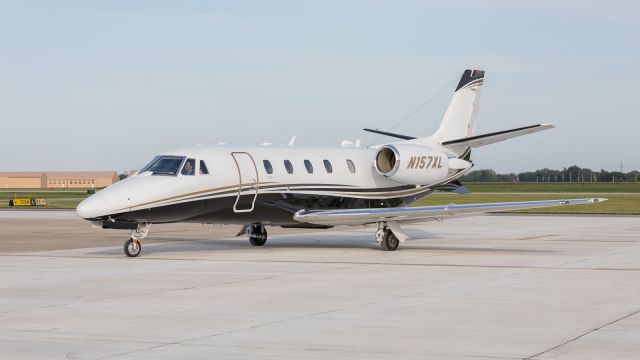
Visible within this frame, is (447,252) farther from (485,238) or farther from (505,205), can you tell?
(485,238)

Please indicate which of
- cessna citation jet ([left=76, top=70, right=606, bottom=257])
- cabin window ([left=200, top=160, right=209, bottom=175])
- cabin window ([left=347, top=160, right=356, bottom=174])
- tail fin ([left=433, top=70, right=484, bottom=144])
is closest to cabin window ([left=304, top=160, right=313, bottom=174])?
cessna citation jet ([left=76, top=70, right=606, bottom=257])

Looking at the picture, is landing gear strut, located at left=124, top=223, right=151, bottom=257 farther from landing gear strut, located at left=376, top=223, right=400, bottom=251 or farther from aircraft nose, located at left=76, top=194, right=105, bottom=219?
landing gear strut, located at left=376, top=223, right=400, bottom=251

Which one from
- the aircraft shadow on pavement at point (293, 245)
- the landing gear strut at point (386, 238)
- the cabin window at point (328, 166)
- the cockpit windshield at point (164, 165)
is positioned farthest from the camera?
the cabin window at point (328, 166)

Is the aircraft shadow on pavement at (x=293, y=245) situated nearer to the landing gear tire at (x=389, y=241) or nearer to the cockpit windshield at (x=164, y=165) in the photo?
the landing gear tire at (x=389, y=241)

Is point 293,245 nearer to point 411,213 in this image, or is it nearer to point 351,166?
point 351,166

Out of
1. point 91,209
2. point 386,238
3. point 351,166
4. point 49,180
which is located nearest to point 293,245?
point 351,166

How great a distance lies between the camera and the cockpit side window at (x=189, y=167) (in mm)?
24102

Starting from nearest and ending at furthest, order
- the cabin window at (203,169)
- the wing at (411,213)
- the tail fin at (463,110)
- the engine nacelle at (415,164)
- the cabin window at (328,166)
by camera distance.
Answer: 1. the cabin window at (203,169)
2. the wing at (411,213)
3. the cabin window at (328,166)
4. the engine nacelle at (415,164)
5. the tail fin at (463,110)

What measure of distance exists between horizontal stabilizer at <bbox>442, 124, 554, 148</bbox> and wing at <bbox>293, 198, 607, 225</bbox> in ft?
6.54

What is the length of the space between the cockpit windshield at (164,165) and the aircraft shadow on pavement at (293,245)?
2.19 meters

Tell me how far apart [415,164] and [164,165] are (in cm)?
730

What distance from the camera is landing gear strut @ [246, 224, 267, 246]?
2784cm

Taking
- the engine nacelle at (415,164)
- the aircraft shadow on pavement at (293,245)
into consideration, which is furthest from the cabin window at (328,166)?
the aircraft shadow on pavement at (293,245)

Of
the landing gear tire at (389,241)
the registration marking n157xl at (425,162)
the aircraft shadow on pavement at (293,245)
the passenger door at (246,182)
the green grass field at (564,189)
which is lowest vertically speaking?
the aircraft shadow on pavement at (293,245)
